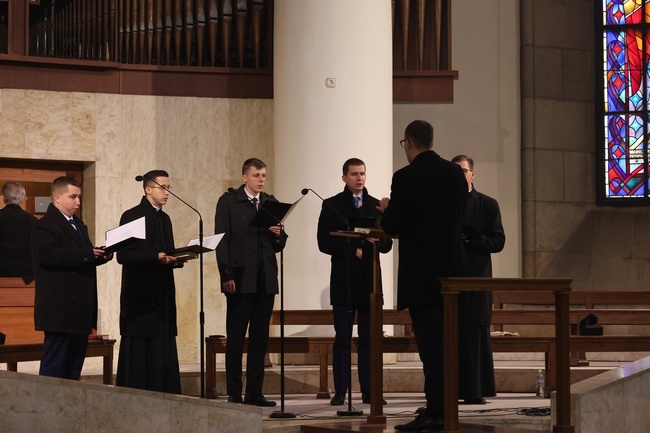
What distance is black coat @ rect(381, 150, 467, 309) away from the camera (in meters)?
6.78

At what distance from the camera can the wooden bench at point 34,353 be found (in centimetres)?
812

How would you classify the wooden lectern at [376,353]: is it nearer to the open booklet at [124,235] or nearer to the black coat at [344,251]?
the open booklet at [124,235]

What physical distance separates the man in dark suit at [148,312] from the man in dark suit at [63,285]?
0.35 metres

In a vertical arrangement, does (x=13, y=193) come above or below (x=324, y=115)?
below

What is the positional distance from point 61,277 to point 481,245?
9.51ft

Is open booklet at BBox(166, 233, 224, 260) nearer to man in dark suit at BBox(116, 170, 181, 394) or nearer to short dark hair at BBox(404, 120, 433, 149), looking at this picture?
man in dark suit at BBox(116, 170, 181, 394)

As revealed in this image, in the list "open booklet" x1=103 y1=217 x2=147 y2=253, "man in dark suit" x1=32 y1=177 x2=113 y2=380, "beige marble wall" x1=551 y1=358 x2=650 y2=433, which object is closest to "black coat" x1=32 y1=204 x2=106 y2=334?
"man in dark suit" x1=32 y1=177 x2=113 y2=380

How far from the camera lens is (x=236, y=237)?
8.57 metres

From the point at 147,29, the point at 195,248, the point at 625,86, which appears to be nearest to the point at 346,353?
the point at 195,248

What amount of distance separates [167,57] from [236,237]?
11.5 ft

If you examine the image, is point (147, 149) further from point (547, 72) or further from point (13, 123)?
point (547, 72)

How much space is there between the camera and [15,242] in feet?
33.2

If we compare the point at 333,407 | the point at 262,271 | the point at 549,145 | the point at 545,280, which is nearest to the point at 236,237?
the point at 262,271

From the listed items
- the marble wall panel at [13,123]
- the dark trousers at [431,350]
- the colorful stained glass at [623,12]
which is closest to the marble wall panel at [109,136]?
the marble wall panel at [13,123]
